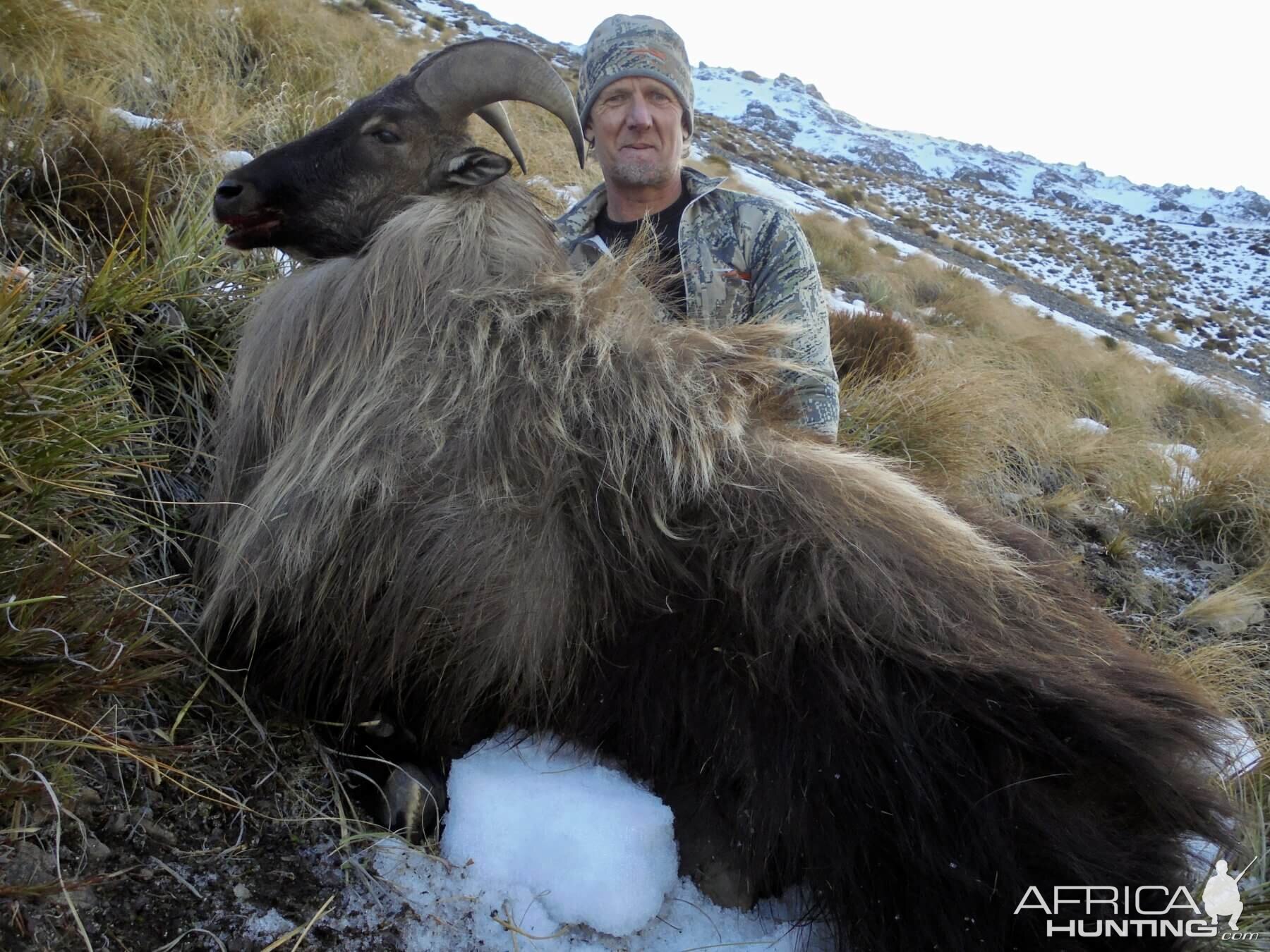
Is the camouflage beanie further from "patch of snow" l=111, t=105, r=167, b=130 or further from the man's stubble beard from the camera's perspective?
"patch of snow" l=111, t=105, r=167, b=130

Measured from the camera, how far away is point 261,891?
1905mm

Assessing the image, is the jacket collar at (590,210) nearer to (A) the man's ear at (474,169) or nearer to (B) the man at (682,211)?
(B) the man at (682,211)

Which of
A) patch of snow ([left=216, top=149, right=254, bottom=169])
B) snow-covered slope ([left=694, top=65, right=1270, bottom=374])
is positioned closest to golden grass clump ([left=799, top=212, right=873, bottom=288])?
patch of snow ([left=216, top=149, right=254, bottom=169])

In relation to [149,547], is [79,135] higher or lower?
higher

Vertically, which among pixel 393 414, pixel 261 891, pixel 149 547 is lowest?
pixel 261 891

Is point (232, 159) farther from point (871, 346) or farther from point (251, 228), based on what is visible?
point (871, 346)

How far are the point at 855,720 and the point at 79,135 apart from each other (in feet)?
13.2

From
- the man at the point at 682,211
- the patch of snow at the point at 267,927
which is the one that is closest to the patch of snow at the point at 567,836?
the patch of snow at the point at 267,927

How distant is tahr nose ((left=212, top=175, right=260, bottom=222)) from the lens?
292 cm

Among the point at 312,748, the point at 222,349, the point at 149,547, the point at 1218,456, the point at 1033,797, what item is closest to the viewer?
the point at 1033,797

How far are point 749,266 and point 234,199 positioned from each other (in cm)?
230

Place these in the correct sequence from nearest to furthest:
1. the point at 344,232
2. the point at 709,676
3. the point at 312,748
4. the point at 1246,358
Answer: the point at 709,676, the point at 312,748, the point at 344,232, the point at 1246,358

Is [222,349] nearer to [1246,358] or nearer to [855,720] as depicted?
[855,720]

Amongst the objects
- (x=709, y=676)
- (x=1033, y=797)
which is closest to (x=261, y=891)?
(x=709, y=676)
